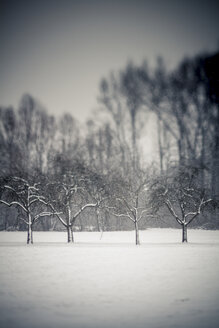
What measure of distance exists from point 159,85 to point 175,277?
20618mm

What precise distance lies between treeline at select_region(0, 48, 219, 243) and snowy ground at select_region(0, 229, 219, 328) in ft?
22.4

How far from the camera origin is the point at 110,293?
633cm

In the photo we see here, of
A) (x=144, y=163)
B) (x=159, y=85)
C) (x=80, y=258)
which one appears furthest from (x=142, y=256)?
(x=159, y=85)

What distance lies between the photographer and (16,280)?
25.2 feet

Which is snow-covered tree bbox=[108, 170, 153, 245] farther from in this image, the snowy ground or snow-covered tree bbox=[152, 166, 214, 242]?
the snowy ground

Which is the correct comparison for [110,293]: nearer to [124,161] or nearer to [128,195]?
[128,195]

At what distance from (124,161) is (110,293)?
61.2 feet

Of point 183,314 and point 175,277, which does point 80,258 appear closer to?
point 175,277

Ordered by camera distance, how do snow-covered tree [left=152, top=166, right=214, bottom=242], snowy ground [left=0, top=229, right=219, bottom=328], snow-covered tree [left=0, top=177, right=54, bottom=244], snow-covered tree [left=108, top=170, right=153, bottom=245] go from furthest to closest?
snow-covered tree [left=108, top=170, right=153, bottom=245]
snow-covered tree [left=0, top=177, right=54, bottom=244]
snow-covered tree [left=152, top=166, right=214, bottom=242]
snowy ground [left=0, top=229, right=219, bottom=328]

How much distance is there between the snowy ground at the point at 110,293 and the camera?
15.7ft

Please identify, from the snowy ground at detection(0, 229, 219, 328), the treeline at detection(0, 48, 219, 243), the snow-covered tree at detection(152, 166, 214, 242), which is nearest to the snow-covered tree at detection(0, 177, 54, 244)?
→ the treeline at detection(0, 48, 219, 243)

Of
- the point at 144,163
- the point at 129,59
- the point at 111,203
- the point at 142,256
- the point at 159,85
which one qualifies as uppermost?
the point at 129,59

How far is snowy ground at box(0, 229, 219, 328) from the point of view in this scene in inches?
189

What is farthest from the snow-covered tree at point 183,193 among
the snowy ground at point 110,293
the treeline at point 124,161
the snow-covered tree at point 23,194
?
the snow-covered tree at point 23,194
